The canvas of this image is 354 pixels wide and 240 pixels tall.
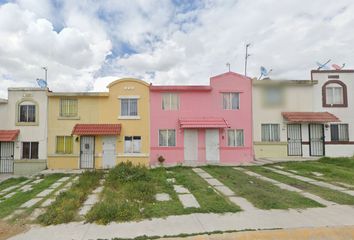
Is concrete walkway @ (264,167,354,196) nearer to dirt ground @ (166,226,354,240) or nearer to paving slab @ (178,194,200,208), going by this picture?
dirt ground @ (166,226,354,240)

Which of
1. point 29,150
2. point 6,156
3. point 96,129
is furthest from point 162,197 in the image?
point 6,156

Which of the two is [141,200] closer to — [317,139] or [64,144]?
[64,144]

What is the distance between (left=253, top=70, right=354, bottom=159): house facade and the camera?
20172mm

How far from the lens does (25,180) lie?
51.5ft

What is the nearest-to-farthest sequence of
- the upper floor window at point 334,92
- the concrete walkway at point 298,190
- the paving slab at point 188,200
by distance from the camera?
the paving slab at point 188,200, the concrete walkway at point 298,190, the upper floor window at point 334,92

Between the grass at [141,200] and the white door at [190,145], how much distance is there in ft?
22.3

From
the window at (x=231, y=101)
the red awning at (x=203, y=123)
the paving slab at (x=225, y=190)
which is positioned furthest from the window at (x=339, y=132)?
the paving slab at (x=225, y=190)

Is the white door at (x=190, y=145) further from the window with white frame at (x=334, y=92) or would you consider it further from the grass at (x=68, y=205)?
the window with white frame at (x=334, y=92)

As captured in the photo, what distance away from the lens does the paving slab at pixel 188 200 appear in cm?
824

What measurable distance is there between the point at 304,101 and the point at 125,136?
14.6 metres

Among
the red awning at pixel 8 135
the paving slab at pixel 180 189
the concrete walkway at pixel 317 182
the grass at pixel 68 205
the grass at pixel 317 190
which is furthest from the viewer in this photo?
the red awning at pixel 8 135

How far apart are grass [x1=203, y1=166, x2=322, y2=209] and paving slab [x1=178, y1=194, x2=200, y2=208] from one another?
187cm

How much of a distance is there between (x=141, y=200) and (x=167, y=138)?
11248 mm

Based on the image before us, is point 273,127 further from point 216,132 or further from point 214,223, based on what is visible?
point 214,223
